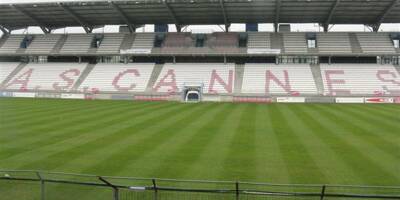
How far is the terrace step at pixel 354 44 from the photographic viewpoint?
63.4 metres

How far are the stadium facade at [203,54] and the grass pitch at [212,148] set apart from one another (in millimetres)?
26959

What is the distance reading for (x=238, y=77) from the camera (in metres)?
62.3

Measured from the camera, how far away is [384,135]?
23250 mm

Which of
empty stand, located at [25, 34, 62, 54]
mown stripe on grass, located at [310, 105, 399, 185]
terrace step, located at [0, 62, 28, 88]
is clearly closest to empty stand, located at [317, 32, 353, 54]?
mown stripe on grass, located at [310, 105, 399, 185]

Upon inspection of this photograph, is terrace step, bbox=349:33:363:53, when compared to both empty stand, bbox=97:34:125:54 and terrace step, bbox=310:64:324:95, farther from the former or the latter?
empty stand, bbox=97:34:125:54

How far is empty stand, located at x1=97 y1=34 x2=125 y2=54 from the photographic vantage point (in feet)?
224

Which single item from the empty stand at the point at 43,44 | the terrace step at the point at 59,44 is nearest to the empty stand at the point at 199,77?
the terrace step at the point at 59,44

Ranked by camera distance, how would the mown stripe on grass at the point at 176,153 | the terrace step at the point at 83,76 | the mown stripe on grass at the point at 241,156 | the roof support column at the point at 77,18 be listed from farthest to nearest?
the terrace step at the point at 83,76
the roof support column at the point at 77,18
the mown stripe on grass at the point at 176,153
the mown stripe on grass at the point at 241,156

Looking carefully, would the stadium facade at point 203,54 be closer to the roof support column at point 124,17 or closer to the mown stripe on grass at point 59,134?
the roof support column at point 124,17

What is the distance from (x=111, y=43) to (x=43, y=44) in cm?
1214

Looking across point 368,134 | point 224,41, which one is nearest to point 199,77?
point 224,41

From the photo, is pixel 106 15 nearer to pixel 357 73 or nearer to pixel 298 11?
pixel 298 11

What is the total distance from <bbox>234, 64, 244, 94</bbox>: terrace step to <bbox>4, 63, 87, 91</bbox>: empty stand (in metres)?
24.5

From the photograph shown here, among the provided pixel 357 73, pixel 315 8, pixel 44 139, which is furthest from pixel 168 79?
pixel 44 139
